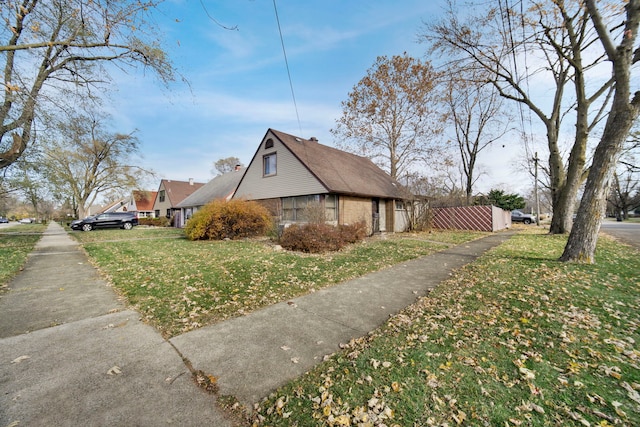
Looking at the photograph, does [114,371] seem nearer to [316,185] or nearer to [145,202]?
[316,185]

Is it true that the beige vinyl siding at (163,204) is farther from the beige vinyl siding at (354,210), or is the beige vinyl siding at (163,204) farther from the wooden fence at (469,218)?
the wooden fence at (469,218)

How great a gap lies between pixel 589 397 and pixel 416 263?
18.7 feet

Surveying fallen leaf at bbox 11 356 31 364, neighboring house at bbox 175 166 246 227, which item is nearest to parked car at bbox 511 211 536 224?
neighboring house at bbox 175 166 246 227

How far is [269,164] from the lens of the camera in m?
17.6

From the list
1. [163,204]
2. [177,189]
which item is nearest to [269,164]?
[177,189]

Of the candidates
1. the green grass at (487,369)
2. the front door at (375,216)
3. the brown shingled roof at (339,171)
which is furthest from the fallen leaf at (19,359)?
the front door at (375,216)

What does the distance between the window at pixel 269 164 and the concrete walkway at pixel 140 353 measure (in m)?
12.7

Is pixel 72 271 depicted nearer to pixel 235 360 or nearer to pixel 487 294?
pixel 235 360

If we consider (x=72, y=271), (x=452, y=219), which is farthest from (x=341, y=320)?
(x=452, y=219)

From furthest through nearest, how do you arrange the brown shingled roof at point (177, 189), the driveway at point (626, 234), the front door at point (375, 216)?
the brown shingled roof at point (177, 189) < the front door at point (375, 216) < the driveway at point (626, 234)

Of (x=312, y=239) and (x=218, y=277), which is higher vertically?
(x=312, y=239)

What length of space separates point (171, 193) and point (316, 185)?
30647 millimetres

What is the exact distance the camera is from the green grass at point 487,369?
→ 84.4 inches

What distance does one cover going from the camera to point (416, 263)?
7922 millimetres
